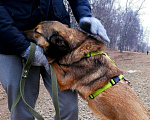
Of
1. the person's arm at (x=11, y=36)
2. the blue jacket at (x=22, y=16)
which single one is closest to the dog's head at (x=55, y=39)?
the blue jacket at (x=22, y=16)

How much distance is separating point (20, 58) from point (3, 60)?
0.62 feet

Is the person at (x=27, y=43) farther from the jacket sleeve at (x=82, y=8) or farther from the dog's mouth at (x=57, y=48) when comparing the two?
the dog's mouth at (x=57, y=48)

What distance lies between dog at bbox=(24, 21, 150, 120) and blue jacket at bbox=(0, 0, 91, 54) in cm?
15

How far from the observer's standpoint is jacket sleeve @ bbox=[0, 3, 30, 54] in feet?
5.39

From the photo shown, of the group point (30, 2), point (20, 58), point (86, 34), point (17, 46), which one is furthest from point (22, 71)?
point (86, 34)

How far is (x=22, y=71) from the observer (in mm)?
1903

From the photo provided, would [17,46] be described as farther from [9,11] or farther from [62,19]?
[62,19]

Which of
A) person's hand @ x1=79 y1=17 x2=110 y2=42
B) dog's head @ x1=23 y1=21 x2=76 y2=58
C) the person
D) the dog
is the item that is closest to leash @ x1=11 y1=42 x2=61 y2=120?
the person

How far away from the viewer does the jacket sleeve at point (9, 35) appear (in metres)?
1.64

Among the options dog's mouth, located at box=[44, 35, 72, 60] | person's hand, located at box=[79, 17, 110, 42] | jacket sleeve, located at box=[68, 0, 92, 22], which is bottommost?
dog's mouth, located at box=[44, 35, 72, 60]

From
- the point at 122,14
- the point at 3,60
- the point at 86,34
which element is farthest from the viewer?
the point at 122,14

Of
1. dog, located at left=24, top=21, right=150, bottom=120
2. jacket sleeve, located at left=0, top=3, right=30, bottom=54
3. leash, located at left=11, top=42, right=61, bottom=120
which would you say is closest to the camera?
jacket sleeve, located at left=0, top=3, right=30, bottom=54

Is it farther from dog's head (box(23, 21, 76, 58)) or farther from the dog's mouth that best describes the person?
the dog's mouth

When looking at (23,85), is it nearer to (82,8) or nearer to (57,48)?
(57,48)
